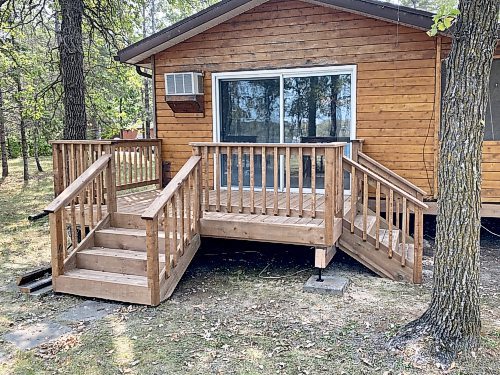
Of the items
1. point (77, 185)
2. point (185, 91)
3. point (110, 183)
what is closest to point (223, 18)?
point (185, 91)

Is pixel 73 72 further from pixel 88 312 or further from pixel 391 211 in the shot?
pixel 391 211

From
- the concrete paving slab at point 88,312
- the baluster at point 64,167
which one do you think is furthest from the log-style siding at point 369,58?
the concrete paving slab at point 88,312

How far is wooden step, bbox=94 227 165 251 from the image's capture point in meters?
5.07

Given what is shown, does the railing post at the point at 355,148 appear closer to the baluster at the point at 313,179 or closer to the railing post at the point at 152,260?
the baluster at the point at 313,179

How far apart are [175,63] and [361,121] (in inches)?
123

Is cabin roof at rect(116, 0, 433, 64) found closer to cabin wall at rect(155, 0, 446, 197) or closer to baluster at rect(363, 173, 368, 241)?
cabin wall at rect(155, 0, 446, 197)

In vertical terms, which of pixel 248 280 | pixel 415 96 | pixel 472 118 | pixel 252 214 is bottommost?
pixel 248 280

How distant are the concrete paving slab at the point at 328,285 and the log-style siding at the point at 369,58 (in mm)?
2243

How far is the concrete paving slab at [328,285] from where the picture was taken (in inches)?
181

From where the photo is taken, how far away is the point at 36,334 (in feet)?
12.5

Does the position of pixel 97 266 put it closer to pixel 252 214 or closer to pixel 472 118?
pixel 252 214

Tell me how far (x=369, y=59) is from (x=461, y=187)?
3669mm

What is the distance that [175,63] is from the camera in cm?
754

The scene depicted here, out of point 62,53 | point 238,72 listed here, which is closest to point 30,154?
point 62,53
